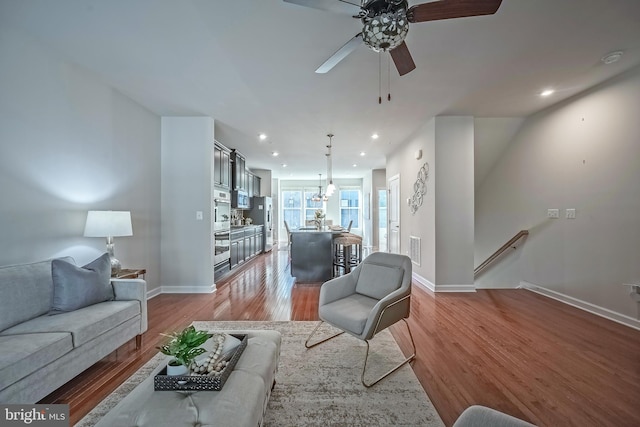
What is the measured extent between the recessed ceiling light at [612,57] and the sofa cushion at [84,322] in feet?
16.8

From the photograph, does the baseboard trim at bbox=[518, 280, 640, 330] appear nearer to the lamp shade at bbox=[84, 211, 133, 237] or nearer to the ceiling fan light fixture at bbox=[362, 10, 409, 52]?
the ceiling fan light fixture at bbox=[362, 10, 409, 52]

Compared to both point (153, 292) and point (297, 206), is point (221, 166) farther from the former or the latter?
point (297, 206)

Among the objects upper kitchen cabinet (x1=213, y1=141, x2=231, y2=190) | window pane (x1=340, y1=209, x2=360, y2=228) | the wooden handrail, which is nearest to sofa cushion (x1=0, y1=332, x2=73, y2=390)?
upper kitchen cabinet (x1=213, y1=141, x2=231, y2=190)

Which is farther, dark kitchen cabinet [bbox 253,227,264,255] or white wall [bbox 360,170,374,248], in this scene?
white wall [bbox 360,170,374,248]

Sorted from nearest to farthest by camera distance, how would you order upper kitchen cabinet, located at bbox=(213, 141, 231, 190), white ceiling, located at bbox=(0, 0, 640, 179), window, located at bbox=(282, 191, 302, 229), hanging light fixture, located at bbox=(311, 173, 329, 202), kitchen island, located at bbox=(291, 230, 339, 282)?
1. white ceiling, located at bbox=(0, 0, 640, 179)
2. upper kitchen cabinet, located at bbox=(213, 141, 231, 190)
3. kitchen island, located at bbox=(291, 230, 339, 282)
4. hanging light fixture, located at bbox=(311, 173, 329, 202)
5. window, located at bbox=(282, 191, 302, 229)

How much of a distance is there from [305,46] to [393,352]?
9.51 ft

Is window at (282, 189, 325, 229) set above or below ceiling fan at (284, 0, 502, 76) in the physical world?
below

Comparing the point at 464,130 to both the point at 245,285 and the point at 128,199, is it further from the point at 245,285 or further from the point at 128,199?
the point at 128,199

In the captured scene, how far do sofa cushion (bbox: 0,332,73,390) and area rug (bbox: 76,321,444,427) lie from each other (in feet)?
1.40

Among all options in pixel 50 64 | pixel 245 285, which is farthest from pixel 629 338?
pixel 50 64

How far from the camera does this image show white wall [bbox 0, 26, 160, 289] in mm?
2150

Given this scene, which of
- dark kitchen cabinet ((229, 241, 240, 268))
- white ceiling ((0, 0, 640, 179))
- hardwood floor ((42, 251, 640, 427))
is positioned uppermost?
white ceiling ((0, 0, 640, 179))

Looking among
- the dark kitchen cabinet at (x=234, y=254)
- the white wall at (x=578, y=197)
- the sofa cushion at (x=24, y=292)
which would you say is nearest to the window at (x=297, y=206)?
the dark kitchen cabinet at (x=234, y=254)

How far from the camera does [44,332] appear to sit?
1.70 m
